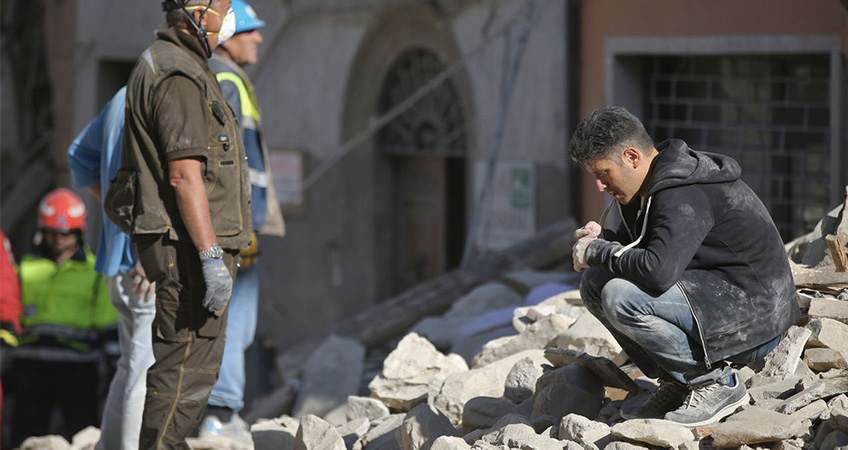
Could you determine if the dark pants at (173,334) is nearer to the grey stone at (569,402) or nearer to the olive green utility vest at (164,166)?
the olive green utility vest at (164,166)

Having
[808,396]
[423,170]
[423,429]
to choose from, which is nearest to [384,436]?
[423,429]

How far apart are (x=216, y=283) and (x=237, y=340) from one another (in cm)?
145

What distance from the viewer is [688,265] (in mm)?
3582

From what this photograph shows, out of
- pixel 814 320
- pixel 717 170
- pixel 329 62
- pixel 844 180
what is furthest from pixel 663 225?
pixel 329 62

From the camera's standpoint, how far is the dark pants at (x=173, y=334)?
157 inches

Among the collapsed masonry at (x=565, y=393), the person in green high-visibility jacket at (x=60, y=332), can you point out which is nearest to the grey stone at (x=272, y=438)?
the collapsed masonry at (x=565, y=393)

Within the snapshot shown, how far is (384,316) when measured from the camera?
7.93m

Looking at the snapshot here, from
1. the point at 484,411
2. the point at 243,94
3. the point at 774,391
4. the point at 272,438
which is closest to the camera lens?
the point at 774,391

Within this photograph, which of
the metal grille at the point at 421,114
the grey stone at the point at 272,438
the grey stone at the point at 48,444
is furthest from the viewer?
the metal grille at the point at 421,114

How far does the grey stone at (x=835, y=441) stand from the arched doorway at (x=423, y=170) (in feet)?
24.5

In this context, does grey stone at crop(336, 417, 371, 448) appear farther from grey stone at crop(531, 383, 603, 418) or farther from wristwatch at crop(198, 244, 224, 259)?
wristwatch at crop(198, 244, 224, 259)

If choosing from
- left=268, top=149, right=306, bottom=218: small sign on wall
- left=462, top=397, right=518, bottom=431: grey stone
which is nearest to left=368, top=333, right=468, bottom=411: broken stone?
left=462, top=397, right=518, bottom=431: grey stone

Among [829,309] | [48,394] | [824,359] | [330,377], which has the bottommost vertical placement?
[48,394]

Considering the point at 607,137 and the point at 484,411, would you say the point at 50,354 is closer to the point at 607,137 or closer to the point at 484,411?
the point at 484,411
